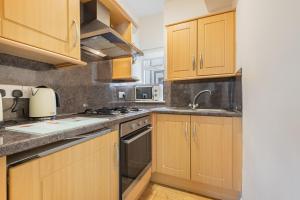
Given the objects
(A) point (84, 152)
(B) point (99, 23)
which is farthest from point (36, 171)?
(B) point (99, 23)

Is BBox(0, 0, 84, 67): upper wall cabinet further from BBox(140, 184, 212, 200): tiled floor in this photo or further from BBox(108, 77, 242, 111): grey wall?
BBox(140, 184, 212, 200): tiled floor

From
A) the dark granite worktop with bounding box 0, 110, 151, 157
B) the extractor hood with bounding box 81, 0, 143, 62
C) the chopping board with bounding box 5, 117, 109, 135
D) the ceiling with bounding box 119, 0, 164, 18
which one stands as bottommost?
the dark granite worktop with bounding box 0, 110, 151, 157

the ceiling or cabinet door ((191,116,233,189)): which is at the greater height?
the ceiling

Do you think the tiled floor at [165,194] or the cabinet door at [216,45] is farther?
the cabinet door at [216,45]

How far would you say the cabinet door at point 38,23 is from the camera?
2.63 feet

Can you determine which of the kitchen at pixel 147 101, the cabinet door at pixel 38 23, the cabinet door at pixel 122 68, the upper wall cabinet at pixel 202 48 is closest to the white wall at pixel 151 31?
the kitchen at pixel 147 101

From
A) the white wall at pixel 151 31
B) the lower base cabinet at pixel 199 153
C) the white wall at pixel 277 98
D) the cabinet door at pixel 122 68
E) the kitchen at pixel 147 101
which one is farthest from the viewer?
the white wall at pixel 151 31

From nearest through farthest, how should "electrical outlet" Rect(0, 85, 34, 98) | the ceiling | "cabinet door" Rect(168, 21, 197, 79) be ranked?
"electrical outlet" Rect(0, 85, 34, 98), "cabinet door" Rect(168, 21, 197, 79), the ceiling

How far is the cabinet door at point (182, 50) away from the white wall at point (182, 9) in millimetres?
310

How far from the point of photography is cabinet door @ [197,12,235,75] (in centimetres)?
181

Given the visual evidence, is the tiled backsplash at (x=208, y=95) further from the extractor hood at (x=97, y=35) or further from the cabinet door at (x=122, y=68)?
the extractor hood at (x=97, y=35)

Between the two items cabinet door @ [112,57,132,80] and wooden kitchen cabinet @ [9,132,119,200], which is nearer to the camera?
wooden kitchen cabinet @ [9,132,119,200]

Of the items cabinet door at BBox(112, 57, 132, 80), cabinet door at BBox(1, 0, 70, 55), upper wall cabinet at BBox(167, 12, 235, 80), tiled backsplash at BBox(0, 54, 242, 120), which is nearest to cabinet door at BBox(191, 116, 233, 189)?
tiled backsplash at BBox(0, 54, 242, 120)

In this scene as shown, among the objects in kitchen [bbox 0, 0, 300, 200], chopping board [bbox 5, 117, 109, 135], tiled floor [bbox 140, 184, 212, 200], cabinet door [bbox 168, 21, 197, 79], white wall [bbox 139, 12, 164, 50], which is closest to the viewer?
kitchen [bbox 0, 0, 300, 200]
